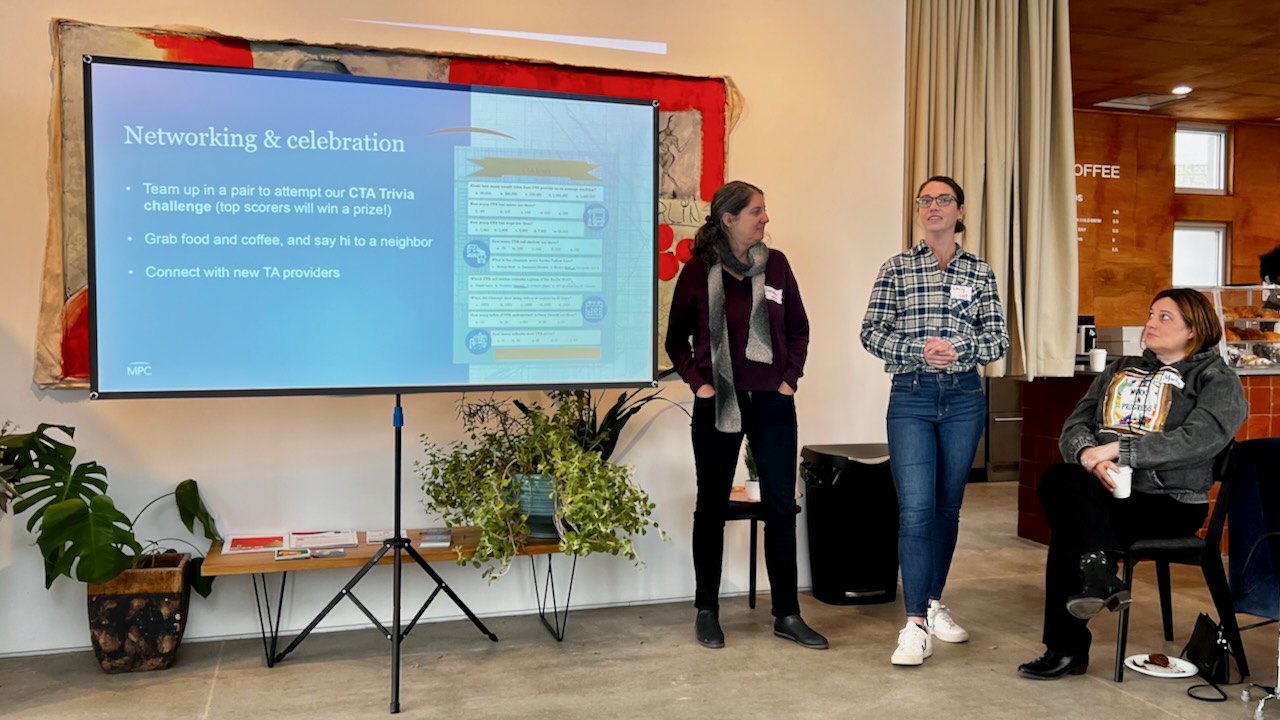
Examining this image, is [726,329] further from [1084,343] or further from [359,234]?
[1084,343]

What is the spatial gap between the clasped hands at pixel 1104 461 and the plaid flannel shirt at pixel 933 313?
0.42m

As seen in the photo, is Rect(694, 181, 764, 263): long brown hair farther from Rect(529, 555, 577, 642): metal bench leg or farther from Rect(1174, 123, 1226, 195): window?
Rect(1174, 123, 1226, 195): window

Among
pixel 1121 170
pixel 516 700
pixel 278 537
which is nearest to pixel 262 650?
pixel 278 537

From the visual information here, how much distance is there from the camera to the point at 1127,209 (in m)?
8.12

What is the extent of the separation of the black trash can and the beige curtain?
771 millimetres

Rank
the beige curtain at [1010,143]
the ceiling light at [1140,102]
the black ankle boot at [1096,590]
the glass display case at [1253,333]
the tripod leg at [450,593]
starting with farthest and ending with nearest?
the ceiling light at [1140,102], the glass display case at [1253,333], the beige curtain at [1010,143], the tripod leg at [450,593], the black ankle boot at [1096,590]

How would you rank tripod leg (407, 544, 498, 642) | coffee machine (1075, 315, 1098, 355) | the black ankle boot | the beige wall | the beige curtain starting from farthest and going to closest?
coffee machine (1075, 315, 1098, 355), the beige curtain, the beige wall, tripod leg (407, 544, 498, 642), the black ankle boot

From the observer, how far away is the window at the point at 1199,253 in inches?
336

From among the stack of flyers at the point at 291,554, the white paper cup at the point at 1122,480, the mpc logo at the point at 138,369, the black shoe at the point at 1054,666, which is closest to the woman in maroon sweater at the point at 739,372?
the black shoe at the point at 1054,666

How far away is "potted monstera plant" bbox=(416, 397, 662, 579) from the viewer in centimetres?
332

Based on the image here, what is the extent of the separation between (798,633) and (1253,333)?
127 inches

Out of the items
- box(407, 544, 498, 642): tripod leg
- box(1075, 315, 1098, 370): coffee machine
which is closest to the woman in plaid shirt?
box(407, 544, 498, 642): tripod leg

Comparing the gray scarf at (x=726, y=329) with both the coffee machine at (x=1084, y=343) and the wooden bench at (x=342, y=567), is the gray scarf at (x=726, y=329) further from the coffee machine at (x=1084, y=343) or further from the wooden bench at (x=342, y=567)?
the coffee machine at (x=1084, y=343)

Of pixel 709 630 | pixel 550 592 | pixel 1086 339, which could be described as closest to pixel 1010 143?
pixel 1086 339
